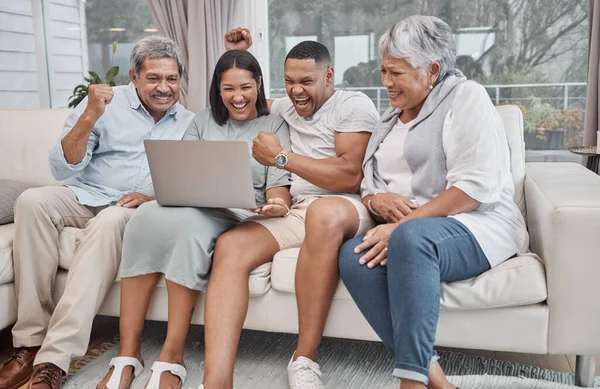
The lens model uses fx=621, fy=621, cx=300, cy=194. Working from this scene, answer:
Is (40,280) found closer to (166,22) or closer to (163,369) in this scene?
(163,369)

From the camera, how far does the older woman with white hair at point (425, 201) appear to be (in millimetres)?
1499

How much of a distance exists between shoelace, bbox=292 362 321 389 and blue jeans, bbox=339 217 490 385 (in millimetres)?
235

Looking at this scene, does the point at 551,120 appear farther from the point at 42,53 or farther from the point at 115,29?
the point at 42,53

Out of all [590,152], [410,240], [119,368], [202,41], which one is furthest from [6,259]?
[590,152]

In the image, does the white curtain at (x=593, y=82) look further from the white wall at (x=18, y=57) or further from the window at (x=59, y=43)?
the white wall at (x=18, y=57)

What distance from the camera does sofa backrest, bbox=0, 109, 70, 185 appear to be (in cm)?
256

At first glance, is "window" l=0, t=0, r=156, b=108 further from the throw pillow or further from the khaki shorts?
the khaki shorts

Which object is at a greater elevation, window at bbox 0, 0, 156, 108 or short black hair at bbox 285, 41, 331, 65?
window at bbox 0, 0, 156, 108

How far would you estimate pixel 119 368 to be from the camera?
1838mm

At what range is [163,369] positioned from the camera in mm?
1785

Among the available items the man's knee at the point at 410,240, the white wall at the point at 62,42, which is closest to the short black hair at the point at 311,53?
the man's knee at the point at 410,240

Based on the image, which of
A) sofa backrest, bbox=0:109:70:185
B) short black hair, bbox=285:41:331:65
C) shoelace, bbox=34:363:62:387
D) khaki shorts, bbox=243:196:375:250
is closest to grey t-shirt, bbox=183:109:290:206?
khaki shorts, bbox=243:196:375:250

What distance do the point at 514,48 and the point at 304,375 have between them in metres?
2.61

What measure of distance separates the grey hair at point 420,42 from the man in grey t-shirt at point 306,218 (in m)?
0.33
